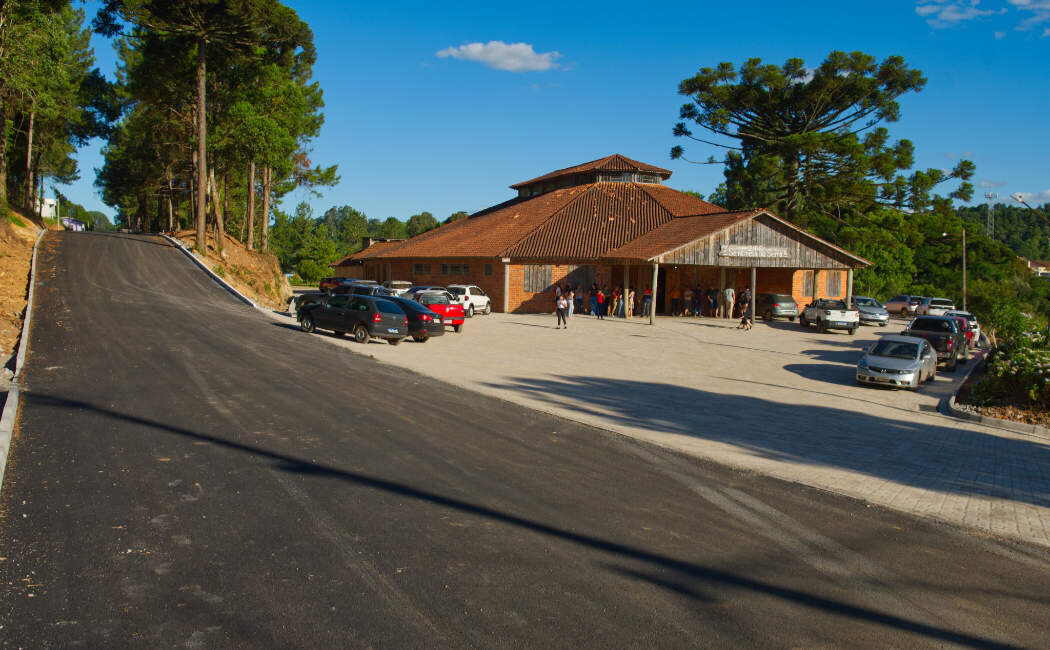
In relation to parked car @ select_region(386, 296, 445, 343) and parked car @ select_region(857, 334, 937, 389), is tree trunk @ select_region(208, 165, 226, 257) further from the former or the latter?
parked car @ select_region(857, 334, 937, 389)

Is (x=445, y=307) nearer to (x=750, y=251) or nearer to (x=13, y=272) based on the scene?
(x=13, y=272)

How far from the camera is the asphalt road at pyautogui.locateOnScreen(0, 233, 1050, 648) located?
484cm

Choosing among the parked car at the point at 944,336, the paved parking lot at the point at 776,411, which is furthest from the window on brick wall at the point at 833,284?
the parked car at the point at 944,336

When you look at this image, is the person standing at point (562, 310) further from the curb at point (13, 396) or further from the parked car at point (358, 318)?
the curb at point (13, 396)

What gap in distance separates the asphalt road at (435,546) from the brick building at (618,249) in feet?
88.1

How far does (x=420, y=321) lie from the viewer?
24109 millimetres

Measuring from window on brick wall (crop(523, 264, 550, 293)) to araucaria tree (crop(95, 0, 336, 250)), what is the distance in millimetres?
15720

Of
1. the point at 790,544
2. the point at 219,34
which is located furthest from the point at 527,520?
the point at 219,34

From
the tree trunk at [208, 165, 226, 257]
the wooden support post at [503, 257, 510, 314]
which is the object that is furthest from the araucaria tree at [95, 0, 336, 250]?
the wooden support post at [503, 257, 510, 314]

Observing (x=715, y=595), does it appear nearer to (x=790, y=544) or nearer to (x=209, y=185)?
(x=790, y=544)

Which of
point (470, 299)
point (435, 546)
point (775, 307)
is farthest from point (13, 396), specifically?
point (775, 307)

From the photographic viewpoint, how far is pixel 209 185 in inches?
1825

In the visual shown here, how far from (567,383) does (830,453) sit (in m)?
7.29

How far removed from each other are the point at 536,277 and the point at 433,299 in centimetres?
1416
